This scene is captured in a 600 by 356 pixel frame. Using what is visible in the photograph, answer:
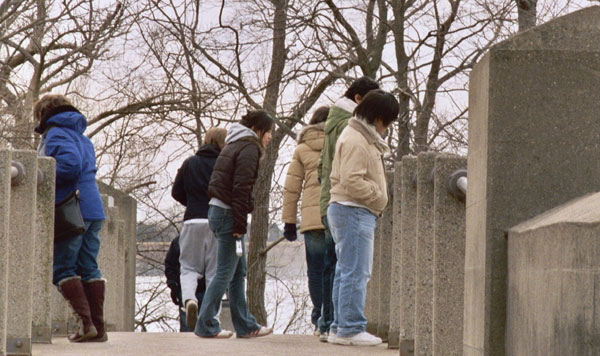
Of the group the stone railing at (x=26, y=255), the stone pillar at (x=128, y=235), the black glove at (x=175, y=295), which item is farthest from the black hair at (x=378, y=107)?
the stone pillar at (x=128, y=235)

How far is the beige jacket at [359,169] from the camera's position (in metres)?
8.10

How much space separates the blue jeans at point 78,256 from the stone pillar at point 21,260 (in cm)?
118

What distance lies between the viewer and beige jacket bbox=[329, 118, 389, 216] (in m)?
8.10

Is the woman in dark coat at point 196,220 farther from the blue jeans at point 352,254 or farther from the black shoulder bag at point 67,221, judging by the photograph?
the blue jeans at point 352,254

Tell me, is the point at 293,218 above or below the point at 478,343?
above

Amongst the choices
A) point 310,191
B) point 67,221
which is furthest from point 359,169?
point 67,221

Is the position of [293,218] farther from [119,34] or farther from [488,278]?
[119,34]

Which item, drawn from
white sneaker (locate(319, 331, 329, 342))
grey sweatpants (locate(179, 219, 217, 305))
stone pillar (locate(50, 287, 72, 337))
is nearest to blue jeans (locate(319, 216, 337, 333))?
white sneaker (locate(319, 331, 329, 342))

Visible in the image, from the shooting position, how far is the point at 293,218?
32.1 feet

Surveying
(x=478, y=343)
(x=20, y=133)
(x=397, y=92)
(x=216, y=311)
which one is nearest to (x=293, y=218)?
(x=216, y=311)

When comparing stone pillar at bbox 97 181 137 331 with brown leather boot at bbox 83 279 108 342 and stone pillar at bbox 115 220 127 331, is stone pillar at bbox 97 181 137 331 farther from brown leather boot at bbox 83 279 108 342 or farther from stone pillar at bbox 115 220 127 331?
brown leather boot at bbox 83 279 108 342

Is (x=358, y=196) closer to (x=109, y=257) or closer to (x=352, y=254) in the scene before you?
(x=352, y=254)

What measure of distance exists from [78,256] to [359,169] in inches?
85.5

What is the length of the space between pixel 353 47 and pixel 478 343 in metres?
13.8
